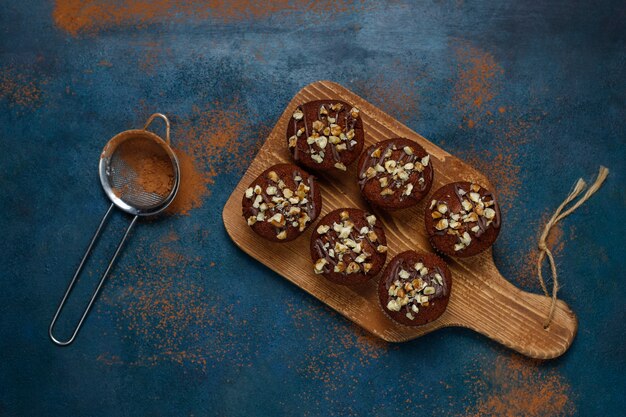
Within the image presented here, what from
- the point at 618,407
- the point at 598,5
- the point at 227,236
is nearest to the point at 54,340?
the point at 227,236

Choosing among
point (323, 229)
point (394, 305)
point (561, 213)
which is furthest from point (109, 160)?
point (561, 213)

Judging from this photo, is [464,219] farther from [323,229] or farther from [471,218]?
[323,229]

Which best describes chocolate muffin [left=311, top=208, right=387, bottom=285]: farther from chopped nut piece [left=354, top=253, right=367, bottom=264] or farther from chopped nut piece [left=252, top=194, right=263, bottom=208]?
chopped nut piece [left=252, top=194, right=263, bottom=208]

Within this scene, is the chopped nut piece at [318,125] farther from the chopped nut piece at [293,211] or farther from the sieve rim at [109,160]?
the sieve rim at [109,160]

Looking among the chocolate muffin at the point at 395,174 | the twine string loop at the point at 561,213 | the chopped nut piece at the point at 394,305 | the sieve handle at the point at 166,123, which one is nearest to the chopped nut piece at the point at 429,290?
the chopped nut piece at the point at 394,305

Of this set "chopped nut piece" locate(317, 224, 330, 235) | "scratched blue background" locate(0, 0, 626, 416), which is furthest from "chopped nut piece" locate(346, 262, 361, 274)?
"scratched blue background" locate(0, 0, 626, 416)

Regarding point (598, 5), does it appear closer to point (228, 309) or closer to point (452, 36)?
point (452, 36)
